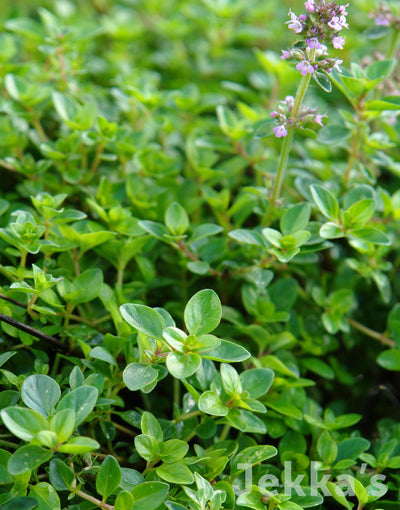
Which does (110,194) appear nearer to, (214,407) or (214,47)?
(214,407)

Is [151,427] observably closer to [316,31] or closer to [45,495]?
[45,495]

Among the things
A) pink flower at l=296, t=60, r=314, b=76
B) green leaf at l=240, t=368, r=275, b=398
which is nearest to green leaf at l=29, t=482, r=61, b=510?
green leaf at l=240, t=368, r=275, b=398

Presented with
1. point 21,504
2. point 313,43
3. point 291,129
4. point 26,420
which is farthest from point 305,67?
point 21,504

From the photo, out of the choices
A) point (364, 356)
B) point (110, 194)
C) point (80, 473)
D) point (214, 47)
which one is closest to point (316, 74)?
point (110, 194)

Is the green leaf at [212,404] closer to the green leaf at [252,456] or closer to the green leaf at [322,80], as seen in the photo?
the green leaf at [252,456]

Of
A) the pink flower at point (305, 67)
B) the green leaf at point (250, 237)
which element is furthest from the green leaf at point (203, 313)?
the pink flower at point (305, 67)

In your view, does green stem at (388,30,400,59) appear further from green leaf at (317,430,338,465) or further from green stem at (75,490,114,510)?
green stem at (75,490,114,510)
